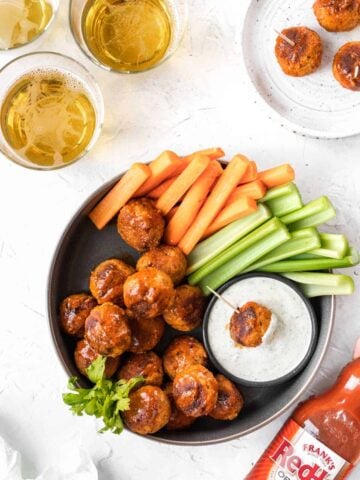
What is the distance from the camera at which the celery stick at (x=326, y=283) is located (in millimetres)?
2621

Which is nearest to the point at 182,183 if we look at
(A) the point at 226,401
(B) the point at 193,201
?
(B) the point at 193,201

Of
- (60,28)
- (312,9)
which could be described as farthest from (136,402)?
(312,9)

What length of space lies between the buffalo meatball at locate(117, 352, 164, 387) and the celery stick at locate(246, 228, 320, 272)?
0.45m

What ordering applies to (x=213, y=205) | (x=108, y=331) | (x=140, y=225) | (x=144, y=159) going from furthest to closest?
1. (x=144, y=159)
2. (x=213, y=205)
3. (x=140, y=225)
4. (x=108, y=331)

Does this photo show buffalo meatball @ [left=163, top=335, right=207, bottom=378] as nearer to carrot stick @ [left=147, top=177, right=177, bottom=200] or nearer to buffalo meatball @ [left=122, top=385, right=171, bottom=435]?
buffalo meatball @ [left=122, top=385, right=171, bottom=435]

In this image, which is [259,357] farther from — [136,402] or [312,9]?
[312,9]

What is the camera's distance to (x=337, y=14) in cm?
276

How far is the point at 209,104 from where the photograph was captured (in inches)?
113

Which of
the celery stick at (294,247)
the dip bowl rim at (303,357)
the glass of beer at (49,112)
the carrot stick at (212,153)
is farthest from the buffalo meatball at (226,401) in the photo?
the glass of beer at (49,112)

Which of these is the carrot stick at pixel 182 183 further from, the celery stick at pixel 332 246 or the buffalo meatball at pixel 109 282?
the celery stick at pixel 332 246

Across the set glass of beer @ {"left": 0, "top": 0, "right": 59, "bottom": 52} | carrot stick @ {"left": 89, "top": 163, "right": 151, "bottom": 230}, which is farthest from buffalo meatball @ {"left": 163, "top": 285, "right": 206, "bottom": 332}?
glass of beer @ {"left": 0, "top": 0, "right": 59, "bottom": 52}

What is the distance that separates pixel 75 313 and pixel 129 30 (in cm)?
102

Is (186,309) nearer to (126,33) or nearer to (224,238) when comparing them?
(224,238)

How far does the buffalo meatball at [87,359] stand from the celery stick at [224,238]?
414 millimetres
